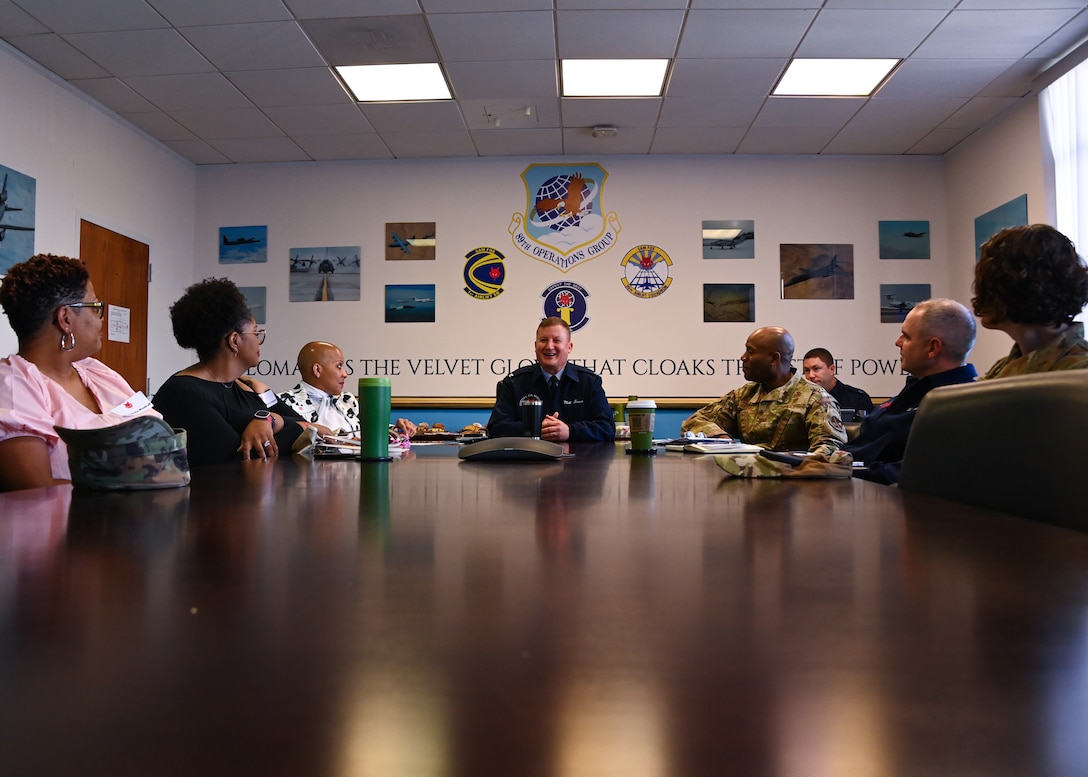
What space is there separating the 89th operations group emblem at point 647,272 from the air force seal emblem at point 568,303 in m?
0.38

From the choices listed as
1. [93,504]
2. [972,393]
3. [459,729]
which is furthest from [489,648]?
[972,393]

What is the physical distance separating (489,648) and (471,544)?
26 cm

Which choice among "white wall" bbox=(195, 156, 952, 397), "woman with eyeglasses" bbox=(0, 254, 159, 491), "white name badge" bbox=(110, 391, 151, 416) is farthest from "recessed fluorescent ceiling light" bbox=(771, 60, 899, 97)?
"white name badge" bbox=(110, 391, 151, 416)

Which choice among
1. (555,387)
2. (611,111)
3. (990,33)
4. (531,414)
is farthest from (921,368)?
(611,111)

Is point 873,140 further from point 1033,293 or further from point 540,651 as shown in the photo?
point 540,651

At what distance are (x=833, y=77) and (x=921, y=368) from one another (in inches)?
105

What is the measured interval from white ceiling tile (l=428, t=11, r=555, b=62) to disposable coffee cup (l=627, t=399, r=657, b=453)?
2732mm

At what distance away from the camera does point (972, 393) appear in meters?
1.16

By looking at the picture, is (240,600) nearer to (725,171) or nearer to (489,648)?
(489,648)

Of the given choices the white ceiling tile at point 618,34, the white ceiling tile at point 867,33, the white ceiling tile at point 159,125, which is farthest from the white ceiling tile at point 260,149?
the white ceiling tile at point 867,33

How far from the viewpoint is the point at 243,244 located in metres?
6.25

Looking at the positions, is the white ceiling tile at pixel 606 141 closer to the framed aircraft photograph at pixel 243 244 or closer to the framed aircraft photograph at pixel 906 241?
the framed aircraft photograph at pixel 906 241

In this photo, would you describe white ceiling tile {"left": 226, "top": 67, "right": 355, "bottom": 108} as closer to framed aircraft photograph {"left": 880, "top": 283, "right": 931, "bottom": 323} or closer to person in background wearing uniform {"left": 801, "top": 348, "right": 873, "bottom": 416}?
person in background wearing uniform {"left": 801, "top": 348, "right": 873, "bottom": 416}

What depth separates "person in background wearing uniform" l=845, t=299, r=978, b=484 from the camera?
2420mm
